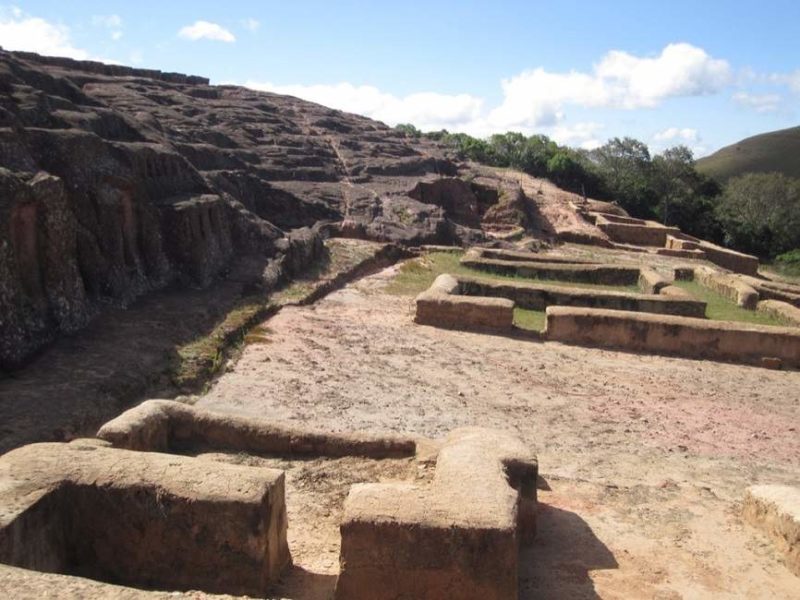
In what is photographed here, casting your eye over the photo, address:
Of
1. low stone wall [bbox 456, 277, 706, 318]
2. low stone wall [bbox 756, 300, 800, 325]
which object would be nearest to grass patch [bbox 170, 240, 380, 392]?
low stone wall [bbox 456, 277, 706, 318]

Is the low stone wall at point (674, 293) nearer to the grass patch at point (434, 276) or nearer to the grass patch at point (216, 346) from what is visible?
the grass patch at point (434, 276)

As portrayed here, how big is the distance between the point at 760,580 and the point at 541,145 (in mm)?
42956

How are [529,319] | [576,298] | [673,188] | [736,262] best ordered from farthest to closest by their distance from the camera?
[673,188]
[736,262]
[576,298]
[529,319]

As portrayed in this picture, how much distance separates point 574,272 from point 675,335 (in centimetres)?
629

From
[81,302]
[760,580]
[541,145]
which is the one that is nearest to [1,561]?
[760,580]

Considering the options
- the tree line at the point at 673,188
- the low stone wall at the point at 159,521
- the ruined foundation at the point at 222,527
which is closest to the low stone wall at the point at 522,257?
the ruined foundation at the point at 222,527

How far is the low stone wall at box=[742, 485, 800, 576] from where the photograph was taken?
5.49 m

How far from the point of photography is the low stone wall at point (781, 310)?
1425cm

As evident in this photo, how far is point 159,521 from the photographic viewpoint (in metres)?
4.43

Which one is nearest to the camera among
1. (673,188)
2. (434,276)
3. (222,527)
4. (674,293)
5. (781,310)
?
(222,527)

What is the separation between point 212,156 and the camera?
2084cm

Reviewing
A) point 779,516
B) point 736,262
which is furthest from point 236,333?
point 736,262

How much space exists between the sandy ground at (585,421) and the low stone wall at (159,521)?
662mm

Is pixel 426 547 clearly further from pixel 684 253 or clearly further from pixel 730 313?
pixel 684 253
